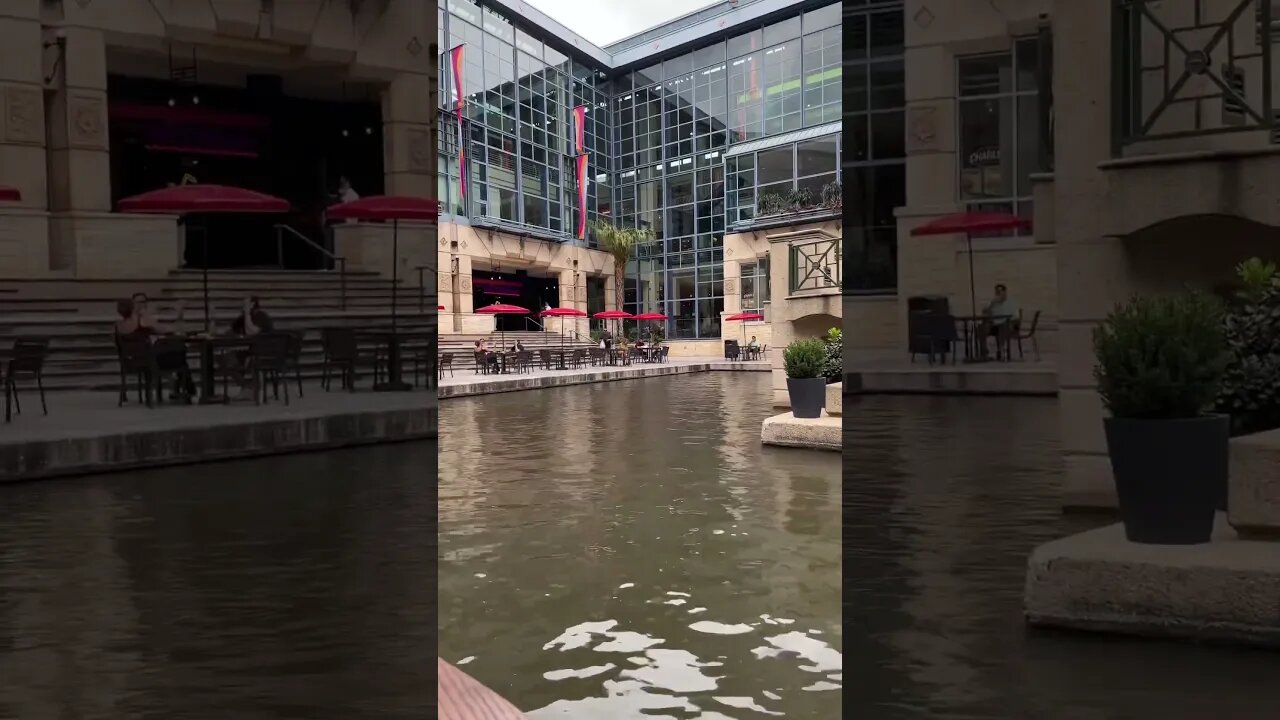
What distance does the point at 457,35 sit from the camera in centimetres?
3419

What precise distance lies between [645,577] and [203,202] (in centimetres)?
316

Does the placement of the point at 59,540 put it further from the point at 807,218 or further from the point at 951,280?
the point at 807,218

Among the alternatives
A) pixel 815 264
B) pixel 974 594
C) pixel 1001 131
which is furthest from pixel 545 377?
pixel 1001 131

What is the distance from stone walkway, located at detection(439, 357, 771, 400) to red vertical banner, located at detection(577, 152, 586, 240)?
41.8 feet

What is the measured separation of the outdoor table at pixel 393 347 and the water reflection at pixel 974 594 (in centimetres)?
106

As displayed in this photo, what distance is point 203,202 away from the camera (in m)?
2.04

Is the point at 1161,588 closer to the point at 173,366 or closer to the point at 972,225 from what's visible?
the point at 972,225

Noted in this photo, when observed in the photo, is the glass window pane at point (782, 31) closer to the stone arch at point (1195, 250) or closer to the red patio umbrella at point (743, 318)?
the red patio umbrella at point (743, 318)

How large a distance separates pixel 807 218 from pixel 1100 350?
3255cm

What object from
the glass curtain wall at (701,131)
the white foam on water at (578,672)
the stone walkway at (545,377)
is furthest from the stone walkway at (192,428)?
the glass curtain wall at (701,131)

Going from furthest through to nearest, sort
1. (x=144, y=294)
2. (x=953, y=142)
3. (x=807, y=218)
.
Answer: (x=807, y=218), (x=144, y=294), (x=953, y=142)

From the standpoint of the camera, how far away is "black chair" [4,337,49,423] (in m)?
2.15

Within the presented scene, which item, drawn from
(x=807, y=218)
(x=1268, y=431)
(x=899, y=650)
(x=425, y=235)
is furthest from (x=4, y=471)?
(x=807, y=218)

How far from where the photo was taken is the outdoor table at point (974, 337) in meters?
1.93
